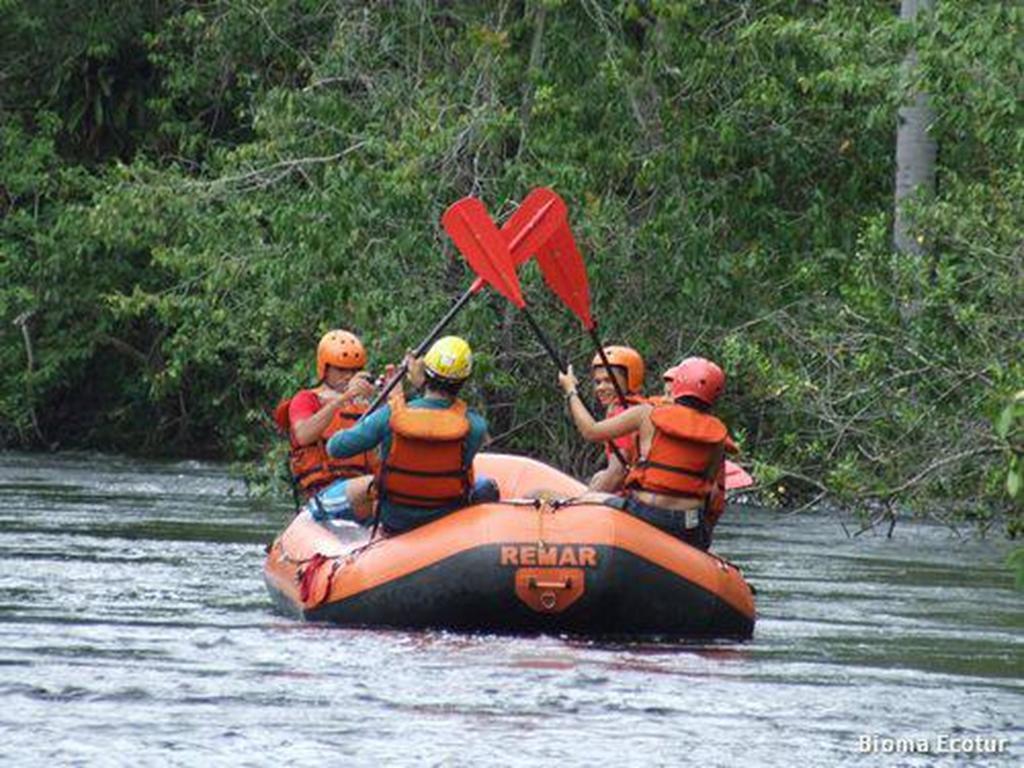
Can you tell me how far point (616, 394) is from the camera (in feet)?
44.4

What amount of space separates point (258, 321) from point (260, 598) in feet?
24.4

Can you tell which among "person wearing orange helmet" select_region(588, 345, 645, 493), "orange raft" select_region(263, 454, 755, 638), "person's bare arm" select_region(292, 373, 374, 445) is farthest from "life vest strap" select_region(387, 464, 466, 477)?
"person's bare arm" select_region(292, 373, 374, 445)

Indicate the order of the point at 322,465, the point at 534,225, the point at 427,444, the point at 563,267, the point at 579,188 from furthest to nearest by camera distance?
the point at 579,188
the point at 563,267
the point at 534,225
the point at 322,465
the point at 427,444

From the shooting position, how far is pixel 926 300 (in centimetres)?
1688

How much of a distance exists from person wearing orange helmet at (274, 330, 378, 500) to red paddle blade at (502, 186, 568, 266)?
1.03 meters

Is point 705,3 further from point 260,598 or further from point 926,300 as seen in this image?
point 260,598

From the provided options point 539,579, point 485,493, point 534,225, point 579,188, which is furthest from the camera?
point 579,188

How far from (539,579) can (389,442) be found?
0.99 metres

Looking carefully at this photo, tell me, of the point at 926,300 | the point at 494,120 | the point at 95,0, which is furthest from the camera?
the point at 95,0

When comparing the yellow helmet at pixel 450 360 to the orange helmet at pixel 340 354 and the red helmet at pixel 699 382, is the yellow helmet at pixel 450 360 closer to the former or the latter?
the red helmet at pixel 699 382

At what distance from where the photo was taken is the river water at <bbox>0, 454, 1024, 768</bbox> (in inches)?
361

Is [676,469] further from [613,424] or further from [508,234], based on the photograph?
[508,234]

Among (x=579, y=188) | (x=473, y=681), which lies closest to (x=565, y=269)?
(x=473, y=681)

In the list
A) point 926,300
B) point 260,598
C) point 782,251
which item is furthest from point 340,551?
point 782,251
